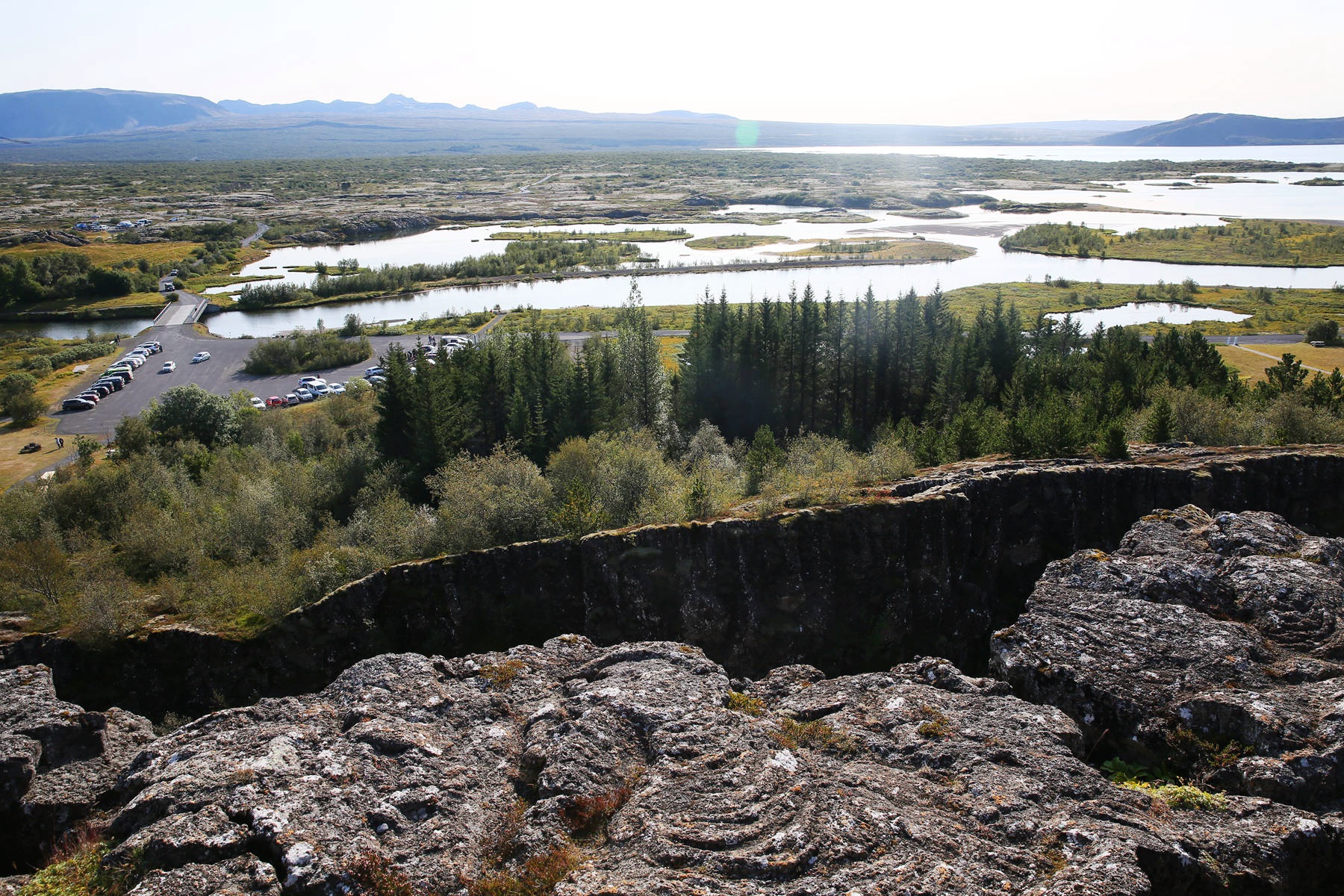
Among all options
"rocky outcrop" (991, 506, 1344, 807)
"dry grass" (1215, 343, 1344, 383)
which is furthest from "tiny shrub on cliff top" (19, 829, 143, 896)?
"dry grass" (1215, 343, 1344, 383)

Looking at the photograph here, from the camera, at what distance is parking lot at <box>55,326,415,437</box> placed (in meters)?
80.8

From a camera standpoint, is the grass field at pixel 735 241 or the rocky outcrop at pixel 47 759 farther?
the grass field at pixel 735 241

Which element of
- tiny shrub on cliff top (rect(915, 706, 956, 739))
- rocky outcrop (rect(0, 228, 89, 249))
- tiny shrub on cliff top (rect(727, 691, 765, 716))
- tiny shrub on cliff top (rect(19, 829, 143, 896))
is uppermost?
rocky outcrop (rect(0, 228, 89, 249))

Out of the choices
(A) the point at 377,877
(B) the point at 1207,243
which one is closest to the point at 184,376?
(A) the point at 377,877

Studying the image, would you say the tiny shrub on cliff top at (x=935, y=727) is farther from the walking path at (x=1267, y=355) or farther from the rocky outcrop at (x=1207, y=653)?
the walking path at (x=1267, y=355)

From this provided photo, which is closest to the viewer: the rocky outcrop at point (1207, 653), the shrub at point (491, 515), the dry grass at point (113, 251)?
the rocky outcrop at point (1207, 653)

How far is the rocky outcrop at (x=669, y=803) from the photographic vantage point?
589 inches

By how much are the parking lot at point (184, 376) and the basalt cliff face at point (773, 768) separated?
229ft

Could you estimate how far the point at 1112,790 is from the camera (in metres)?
17.1

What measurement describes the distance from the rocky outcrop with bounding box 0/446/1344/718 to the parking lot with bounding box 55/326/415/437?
58908 millimetres

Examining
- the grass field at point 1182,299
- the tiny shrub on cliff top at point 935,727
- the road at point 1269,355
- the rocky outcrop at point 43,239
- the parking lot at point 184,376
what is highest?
the rocky outcrop at point 43,239

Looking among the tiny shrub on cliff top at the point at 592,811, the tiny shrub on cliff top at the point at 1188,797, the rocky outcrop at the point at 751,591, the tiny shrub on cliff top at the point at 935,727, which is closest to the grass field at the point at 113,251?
the rocky outcrop at the point at 751,591

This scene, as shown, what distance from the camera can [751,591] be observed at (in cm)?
3262

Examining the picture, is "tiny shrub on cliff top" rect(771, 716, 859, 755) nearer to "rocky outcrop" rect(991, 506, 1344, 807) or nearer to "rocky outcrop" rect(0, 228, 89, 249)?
"rocky outcrop" rect(991, 506, 1344, 807)
